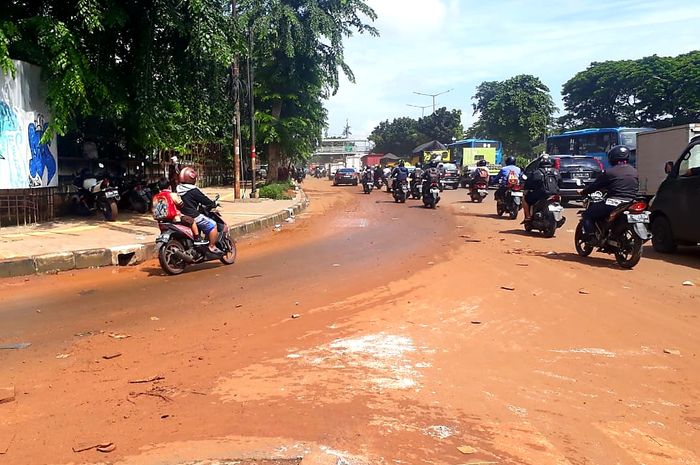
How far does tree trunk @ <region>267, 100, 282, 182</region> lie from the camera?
96.2 feet

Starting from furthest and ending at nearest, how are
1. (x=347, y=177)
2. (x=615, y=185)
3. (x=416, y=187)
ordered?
(x=347, y=177) < (x=416, y=187) < (x=615, y=185)

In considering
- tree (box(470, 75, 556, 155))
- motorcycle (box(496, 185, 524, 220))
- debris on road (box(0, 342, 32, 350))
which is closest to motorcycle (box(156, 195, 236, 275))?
debris on road (box(0, 342, 32, 350))

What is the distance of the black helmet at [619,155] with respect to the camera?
28.2 feet

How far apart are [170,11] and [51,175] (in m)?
4.36

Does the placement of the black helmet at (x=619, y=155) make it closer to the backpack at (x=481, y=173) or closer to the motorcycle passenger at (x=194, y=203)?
the motorcycle passenger at (x=194, y=203)

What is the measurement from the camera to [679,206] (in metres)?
9.21

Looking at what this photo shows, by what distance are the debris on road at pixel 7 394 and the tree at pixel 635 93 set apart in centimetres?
4476

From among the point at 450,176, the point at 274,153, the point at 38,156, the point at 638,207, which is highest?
the point at 274,153

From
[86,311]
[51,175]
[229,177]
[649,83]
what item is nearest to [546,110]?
[649,83]

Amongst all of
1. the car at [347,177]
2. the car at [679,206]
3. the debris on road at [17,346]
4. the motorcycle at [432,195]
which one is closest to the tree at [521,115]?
the car at [347,177]

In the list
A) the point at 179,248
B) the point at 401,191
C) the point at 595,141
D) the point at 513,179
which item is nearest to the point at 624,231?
the point at 179,248

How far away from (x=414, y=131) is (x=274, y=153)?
5854cm

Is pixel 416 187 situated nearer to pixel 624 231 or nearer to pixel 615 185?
pixel 615 185

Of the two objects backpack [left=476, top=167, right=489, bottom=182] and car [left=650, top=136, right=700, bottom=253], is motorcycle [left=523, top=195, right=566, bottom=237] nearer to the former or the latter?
car [left=650, top=136, right=700, bottom=253]
